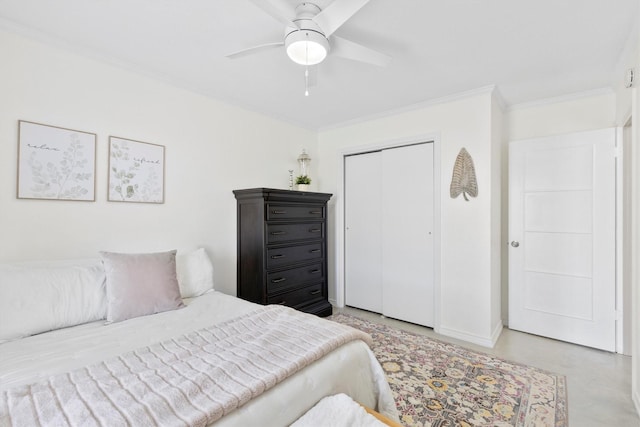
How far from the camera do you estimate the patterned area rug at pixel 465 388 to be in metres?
1.74

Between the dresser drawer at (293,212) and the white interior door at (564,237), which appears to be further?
the dresser drawer at (293,212)

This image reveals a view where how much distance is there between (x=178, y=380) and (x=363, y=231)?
2882mm

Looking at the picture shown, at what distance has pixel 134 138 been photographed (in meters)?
2.32

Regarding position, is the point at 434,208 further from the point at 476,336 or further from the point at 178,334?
the point at 178,334

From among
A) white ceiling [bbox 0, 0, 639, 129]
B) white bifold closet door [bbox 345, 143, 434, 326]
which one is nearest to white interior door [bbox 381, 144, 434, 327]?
white bifold closet door [bbox 345, 143, 434, 326]

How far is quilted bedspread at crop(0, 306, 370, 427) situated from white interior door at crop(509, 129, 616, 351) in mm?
2480

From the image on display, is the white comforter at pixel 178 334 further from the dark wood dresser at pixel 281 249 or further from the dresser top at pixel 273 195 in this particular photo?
the dresser top at pixel 273 195

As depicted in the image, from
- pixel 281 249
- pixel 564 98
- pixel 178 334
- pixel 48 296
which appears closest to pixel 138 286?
pixel 48 296

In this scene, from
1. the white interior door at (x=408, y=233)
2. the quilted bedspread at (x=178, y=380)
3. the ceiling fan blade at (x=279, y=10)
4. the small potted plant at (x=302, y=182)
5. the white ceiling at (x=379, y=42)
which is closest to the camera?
the quilted bedspread at (x=178, y=380)

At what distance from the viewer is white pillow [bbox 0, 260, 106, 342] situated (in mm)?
1480

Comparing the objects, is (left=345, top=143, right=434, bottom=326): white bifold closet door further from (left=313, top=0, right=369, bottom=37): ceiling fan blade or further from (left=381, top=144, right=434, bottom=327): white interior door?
(left=313, top=0, right=369, bottom=37): ceiling fan blade

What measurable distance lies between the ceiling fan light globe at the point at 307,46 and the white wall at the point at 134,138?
4.75 ft

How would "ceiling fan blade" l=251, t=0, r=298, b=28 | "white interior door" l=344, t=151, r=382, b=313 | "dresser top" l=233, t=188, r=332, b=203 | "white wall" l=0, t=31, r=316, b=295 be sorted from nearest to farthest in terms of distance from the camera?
"ceiling fan blade" l=251, t=0, r=298, b=28
"white wall" l=0, t=31, r=316, b=295
"dresser top" l=233, t=188, r=332, b=203
"white interior door" l=344, t=151, r=382, b=313

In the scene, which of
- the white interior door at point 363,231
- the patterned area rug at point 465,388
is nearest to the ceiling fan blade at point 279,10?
the white interior door at point 363,231
